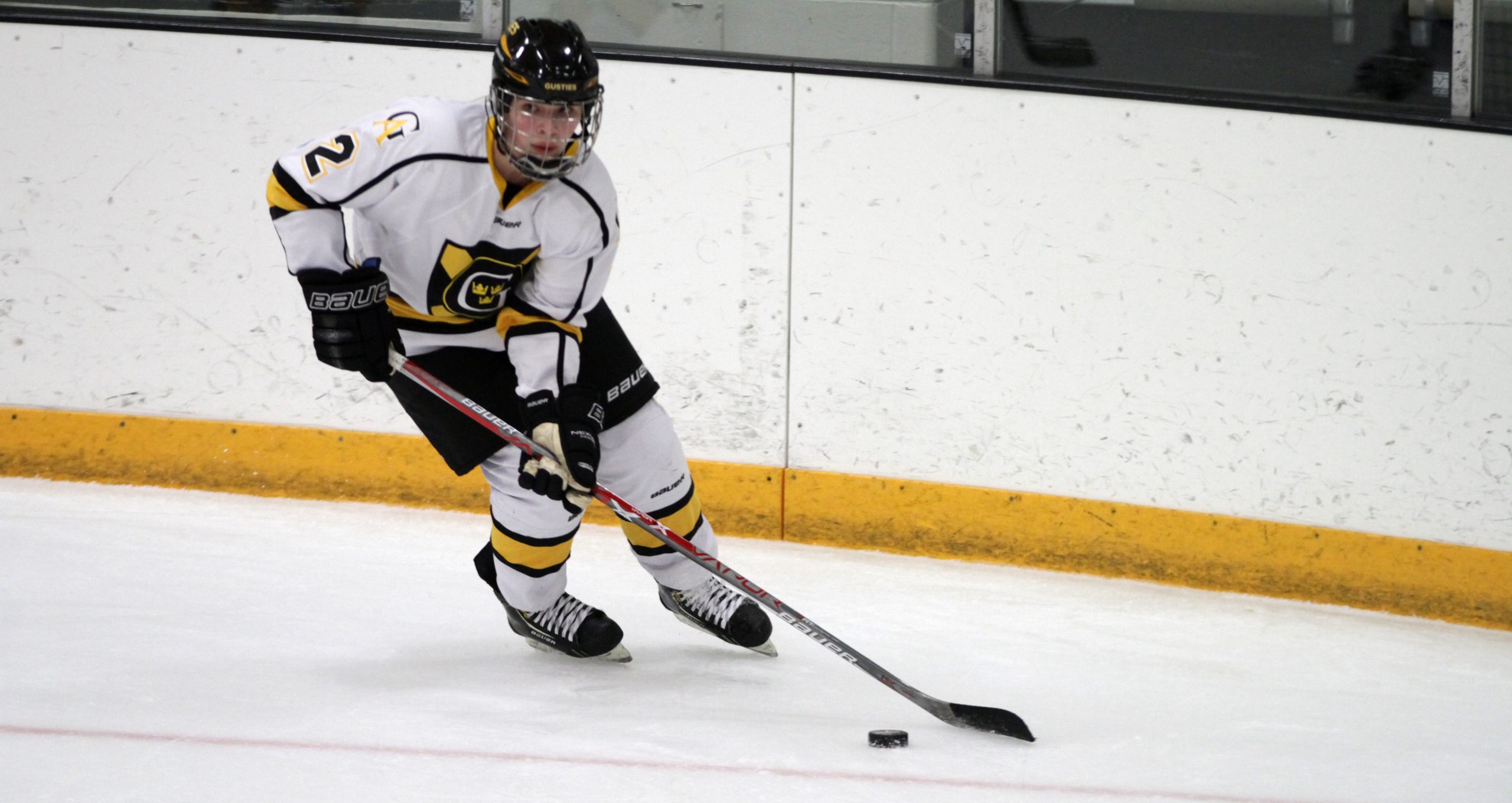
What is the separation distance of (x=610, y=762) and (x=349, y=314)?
743 millimetres

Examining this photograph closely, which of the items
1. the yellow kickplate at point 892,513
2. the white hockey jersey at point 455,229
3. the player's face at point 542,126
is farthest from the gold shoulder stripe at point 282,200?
the yellow kickplate at point 892,513

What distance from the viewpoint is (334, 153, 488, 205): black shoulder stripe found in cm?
191

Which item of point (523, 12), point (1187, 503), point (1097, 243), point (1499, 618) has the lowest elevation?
point (1499, 618)

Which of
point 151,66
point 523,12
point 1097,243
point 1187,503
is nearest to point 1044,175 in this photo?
point 1097,243

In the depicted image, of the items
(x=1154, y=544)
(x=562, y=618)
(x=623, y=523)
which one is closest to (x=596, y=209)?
(x=623, y=523)

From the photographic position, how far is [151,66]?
3195 millimetres

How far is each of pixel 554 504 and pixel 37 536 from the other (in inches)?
53.2

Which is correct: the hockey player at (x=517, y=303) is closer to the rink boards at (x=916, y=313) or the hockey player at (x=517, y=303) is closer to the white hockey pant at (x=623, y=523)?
the white hockey pant at (x=623, y=523)

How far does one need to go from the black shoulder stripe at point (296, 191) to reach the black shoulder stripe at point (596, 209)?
1.15 feet

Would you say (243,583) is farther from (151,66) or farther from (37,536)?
(151,66)

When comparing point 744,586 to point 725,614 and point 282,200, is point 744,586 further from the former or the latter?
point 282,200

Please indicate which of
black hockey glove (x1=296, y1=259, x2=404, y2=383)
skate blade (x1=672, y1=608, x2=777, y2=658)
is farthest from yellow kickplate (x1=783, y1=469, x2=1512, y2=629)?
black hockey glove (x1=296, y1=259, x2=404, y2=383)

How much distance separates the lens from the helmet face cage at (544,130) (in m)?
1.83

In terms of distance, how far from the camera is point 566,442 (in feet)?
6.50
